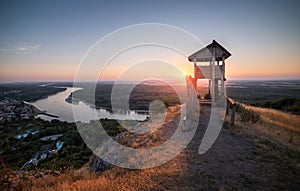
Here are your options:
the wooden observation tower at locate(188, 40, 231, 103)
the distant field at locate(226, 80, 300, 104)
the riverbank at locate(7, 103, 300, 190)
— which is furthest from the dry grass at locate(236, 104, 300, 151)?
the distant field at locate(226, 80, 300, 104)

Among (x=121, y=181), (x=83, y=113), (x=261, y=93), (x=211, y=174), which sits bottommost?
(x=83, y=113)

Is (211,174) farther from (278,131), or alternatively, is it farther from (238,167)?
(278,131)

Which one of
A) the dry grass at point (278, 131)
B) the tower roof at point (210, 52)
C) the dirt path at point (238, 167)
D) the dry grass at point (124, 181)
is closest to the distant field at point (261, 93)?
the dry grass at point (278, 131)

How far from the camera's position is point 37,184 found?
4.49 meters

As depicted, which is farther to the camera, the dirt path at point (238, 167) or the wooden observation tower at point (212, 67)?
the wooden observation tower at point (212, 67)

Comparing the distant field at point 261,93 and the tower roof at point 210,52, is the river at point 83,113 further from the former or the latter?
the tower roof at point 210,52

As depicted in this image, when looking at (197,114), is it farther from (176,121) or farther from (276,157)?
(276,157)

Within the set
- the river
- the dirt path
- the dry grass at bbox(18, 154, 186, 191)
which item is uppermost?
the dirt path

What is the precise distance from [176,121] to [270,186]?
6368 millimetres

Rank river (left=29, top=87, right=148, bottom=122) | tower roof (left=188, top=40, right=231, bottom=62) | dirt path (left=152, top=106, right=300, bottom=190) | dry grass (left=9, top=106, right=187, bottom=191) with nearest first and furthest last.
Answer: dirt path (left=152, top=106, right=300, bottom=190), dry grass (left=9, top=106, right=187, bottom=191), tower roof (left=188, top=40, right=231, bottom=62), river (left=29, top=87, right=148, bottom=122)

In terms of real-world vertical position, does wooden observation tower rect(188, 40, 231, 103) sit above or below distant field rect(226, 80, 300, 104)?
above

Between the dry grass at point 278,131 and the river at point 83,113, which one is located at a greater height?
the dry grass at point 278,131

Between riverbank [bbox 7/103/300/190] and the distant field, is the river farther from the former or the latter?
riverbank [bbox 7/103/300/190]

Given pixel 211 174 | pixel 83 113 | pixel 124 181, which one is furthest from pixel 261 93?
pixel 124 181
